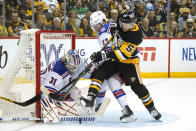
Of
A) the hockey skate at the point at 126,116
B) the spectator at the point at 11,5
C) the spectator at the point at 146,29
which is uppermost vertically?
the spectator at the point at 11,5

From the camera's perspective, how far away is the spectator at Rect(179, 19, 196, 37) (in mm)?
8008

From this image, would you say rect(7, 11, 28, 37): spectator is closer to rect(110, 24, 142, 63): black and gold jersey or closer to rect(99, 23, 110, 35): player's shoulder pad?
rect(99, 23, 110, 35): player's shoulder pad

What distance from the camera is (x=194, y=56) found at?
7.79 metres

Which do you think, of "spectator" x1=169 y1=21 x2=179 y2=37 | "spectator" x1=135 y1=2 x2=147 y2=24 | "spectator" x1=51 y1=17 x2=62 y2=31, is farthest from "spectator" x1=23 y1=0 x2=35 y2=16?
"spectator" x1=169 y1=21 x2=179 y2=37

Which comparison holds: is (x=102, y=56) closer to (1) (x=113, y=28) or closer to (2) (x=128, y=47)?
(2) (x=128, y=47)

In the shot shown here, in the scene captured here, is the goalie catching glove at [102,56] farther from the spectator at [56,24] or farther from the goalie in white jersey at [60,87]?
the spectator at [56,24]

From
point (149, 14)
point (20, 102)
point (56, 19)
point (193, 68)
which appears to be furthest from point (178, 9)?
point (20, 102)

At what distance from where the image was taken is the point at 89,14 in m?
7.66

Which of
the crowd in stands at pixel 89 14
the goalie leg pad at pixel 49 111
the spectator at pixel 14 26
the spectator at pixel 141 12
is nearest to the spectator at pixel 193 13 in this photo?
the crowd in stands at pixel 89 14

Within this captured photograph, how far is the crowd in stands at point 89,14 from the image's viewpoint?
718 centimetres

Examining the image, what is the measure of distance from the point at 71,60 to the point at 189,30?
4.66 metres

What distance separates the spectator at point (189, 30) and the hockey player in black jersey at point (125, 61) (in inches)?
165

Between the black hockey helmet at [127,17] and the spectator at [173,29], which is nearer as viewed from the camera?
the black hockey helmet at [127,17]

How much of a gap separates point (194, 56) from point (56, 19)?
2567 mm
